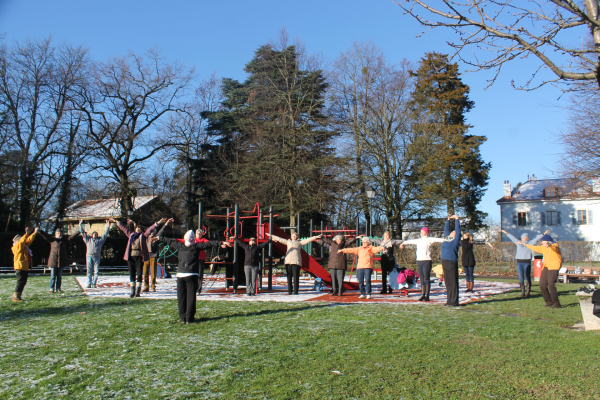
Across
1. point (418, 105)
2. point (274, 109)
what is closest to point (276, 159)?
point (274, 109)

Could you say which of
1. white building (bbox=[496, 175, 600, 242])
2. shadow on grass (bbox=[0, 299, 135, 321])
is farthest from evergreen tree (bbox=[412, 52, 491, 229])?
shadow on grass (bbox=[0, 299, 135, 321])

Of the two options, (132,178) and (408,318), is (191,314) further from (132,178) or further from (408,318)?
(132,178)

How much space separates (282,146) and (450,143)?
12.4 meters

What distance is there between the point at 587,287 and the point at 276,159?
2574 centimetres

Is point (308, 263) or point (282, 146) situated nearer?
point (308, 263)

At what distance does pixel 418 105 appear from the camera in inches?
1422

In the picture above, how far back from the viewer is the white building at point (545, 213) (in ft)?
157

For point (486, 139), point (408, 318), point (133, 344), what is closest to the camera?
point (133, 344)

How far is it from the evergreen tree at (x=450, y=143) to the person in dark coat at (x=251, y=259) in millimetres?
22336

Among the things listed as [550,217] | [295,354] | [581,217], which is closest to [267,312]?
[295,354]

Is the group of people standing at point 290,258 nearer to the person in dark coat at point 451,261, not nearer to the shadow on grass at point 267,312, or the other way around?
the person in dark coat at point 451,261

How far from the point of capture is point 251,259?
40.0 ft

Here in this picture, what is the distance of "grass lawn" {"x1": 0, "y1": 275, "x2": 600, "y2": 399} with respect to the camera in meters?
4.52

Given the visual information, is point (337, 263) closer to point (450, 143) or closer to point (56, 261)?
point (56, 261)
